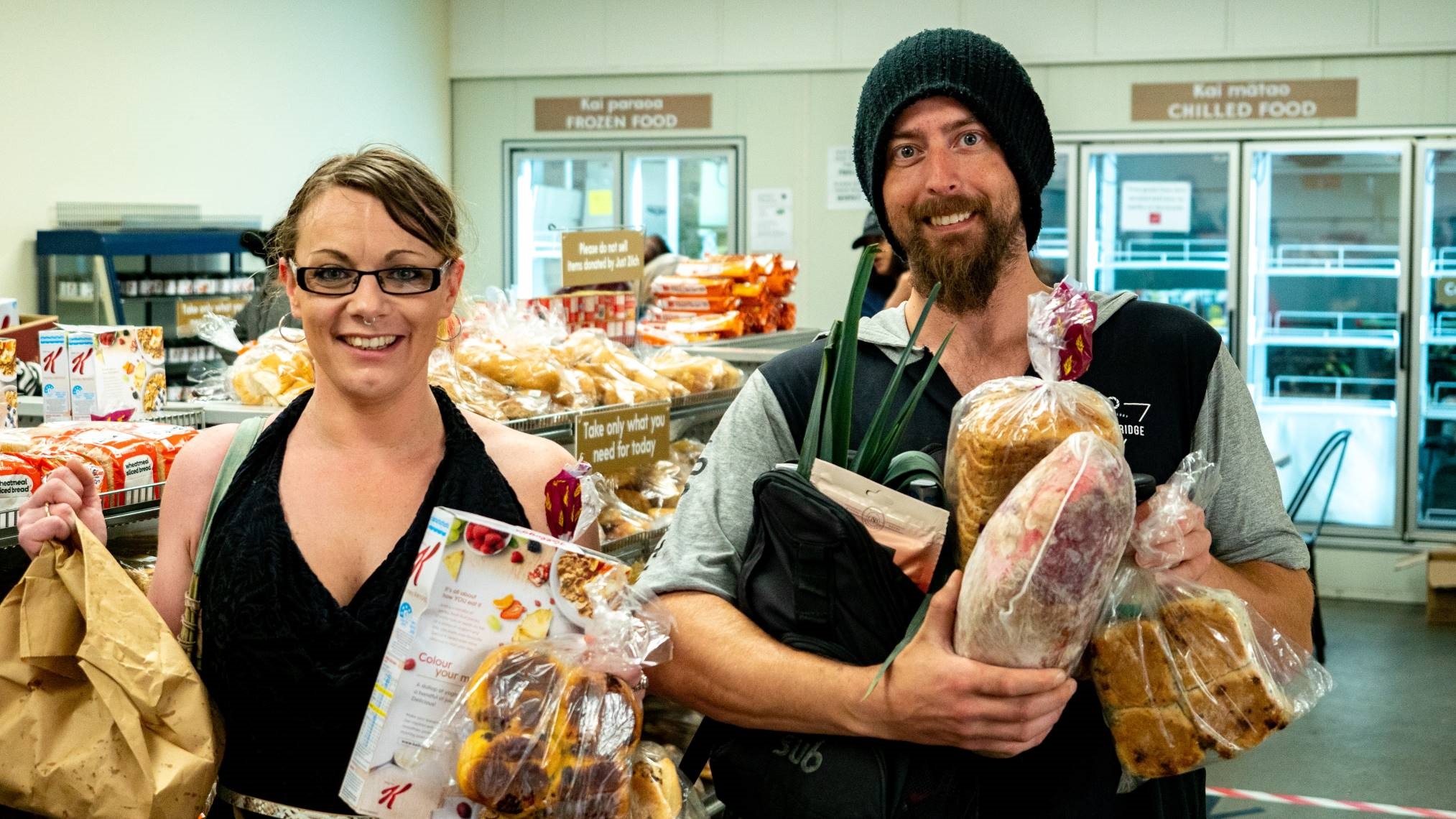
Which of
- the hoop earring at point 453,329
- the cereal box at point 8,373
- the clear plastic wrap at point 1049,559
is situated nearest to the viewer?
the clear plastic wrap at point 1049,559

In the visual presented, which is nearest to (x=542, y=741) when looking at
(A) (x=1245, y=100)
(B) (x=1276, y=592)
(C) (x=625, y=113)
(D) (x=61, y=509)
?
(D) (x=61, y=509)

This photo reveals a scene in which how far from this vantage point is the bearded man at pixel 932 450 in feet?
4.15

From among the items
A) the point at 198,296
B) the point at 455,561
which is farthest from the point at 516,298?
the point at 198,296

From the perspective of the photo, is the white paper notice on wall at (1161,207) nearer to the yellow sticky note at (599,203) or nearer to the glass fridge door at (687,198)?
the glass fridge door at (687,198)

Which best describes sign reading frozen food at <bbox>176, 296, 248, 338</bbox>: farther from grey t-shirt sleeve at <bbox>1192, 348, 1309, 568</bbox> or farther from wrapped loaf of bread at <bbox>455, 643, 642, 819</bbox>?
grey t-shirt sleeve at <bbox>1192, 348, 1309, 568</bbox>

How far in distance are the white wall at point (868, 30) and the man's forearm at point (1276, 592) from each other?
6651 mm

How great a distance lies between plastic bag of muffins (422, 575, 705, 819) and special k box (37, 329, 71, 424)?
1.29m

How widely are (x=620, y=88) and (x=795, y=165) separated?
4.09 ft

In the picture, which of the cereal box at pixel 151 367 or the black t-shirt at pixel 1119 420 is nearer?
the black t-shirt at pixel 1119 420

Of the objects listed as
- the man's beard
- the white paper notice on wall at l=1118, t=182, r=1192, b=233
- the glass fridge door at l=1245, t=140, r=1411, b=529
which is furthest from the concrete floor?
the man's beard

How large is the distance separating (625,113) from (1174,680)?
7776 millimetres

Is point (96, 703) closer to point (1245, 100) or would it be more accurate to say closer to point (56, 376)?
point (56, 376)

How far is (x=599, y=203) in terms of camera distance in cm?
888

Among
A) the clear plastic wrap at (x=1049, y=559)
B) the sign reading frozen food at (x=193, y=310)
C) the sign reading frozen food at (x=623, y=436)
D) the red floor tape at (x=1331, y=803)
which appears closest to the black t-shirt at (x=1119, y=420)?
the clear plastic wrap at (x=1049, y=559)
